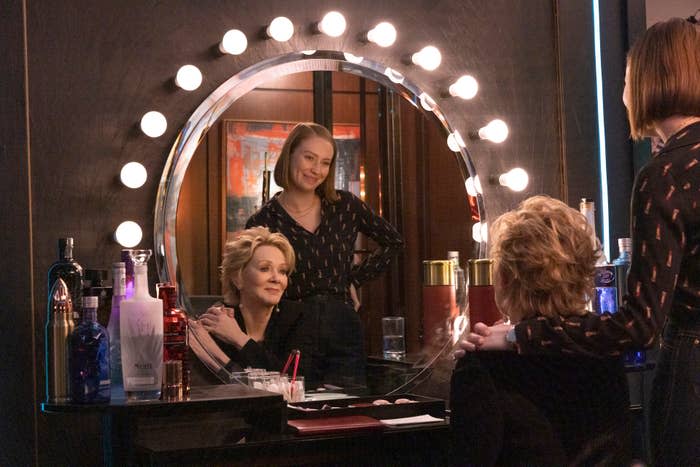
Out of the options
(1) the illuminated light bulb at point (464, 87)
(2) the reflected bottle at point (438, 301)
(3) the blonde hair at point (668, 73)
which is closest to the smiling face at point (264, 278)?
(2) the reflected bottle at point (438, 301)

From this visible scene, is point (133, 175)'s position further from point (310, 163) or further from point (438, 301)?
point (438, 301)

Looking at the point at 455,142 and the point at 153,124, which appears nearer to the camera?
the point at 153,124

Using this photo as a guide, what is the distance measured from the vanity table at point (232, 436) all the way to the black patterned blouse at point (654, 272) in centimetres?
43

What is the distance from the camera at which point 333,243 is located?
2.10 m

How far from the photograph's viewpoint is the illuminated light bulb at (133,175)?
6.31ft

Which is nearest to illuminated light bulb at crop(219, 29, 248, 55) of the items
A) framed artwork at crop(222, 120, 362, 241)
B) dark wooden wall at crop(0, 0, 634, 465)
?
dark wooden wall at crop(0, 0, 634, 465)

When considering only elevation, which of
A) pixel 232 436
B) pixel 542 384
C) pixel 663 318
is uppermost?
pixel 663 318

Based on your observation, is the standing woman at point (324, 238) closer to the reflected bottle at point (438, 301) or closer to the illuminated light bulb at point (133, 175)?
the reflected bottle at point (438, 301)

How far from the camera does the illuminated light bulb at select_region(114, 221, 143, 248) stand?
191 cm

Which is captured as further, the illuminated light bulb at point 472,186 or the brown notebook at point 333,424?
the illuminated light bulb at point 472,186

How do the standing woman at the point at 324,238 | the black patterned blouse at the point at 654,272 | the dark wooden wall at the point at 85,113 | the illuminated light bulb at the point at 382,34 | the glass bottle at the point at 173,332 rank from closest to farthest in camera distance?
the black patterned blouse at the point at 654,272, the glass bottle at the point at 173,332, the dark wooden wall at the point at 85,113, the standing woman at the point at 324,238, the illuminated light bulb at the point at 382,34

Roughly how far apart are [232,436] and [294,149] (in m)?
0.66

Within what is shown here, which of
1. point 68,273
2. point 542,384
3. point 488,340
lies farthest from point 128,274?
point 542,384

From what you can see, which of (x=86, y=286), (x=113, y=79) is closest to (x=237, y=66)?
(x=113, y=79)
